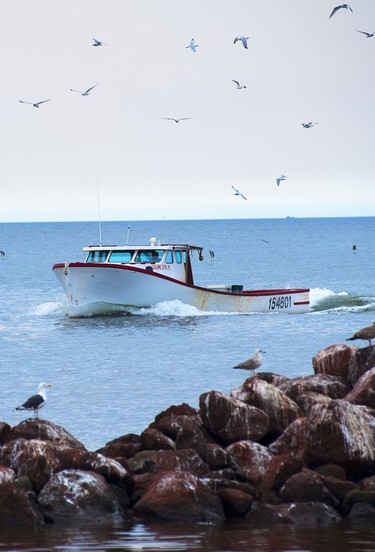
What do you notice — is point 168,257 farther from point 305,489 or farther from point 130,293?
point 305,489

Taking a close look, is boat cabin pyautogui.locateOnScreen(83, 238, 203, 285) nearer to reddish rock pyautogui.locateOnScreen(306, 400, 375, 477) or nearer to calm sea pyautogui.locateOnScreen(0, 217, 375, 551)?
calm sea pyautogui.locateOnScreen(0, 217, 375, 551)

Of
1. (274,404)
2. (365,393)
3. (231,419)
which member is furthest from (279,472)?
(365,393)

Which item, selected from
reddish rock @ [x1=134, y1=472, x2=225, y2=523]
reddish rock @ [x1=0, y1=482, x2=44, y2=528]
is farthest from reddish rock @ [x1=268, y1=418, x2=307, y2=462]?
reddish rock @ [x1=0, y1=482, x2=44, y2=528]

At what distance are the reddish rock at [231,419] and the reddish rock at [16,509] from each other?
3.02m

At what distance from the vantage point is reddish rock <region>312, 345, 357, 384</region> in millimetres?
19266

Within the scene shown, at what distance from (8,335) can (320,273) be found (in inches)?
1857

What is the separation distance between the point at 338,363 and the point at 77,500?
687 centimetres

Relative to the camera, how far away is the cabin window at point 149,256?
133ft

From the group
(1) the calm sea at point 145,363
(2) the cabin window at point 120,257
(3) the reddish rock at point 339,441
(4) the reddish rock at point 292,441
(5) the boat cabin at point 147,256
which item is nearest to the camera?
(1) the calm sea at point 145,363

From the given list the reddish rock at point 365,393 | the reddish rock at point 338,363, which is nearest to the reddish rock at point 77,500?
the reddish rock at point 365,393

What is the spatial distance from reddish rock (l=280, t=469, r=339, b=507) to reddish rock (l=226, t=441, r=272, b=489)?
2.09 feet

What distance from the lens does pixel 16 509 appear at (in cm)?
1370

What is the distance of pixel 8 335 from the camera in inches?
1548

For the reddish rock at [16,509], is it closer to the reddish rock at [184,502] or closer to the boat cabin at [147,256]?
the reddish rock at [184,502]
